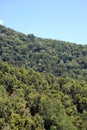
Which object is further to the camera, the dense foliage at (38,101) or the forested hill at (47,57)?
the forested hill at (47,57)

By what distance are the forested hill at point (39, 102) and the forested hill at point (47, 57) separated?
49797 millimetres

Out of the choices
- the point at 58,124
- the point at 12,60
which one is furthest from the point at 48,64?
the point at 58,124

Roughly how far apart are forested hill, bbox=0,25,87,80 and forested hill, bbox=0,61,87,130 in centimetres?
4980

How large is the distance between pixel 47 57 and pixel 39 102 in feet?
319

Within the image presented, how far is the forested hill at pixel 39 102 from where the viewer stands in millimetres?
70000

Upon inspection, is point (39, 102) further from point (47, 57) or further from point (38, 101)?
point (47, 57)

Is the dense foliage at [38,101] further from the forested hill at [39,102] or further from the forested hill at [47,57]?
the forested hill at [47,57]

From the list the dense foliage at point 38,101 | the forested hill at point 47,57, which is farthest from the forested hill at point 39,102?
the forested hill at point 47,57

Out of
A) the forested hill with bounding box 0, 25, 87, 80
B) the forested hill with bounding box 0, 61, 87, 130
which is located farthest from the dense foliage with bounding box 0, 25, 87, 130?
the forested hill with bounding box 0, 25, 87, 80

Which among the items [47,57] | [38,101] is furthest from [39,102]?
[47,57]

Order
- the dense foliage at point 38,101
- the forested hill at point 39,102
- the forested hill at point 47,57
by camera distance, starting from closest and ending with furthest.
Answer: the forested hill at point 39,102
the dense foliage at point 38,101
the forested hill at point 47,57

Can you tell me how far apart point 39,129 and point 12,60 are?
102 m

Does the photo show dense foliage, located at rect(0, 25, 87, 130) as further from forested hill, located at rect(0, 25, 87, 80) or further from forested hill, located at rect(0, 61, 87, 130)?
forested hill, located at rect(0, 25, 87, 80)

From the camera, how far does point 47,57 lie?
6983 inches
